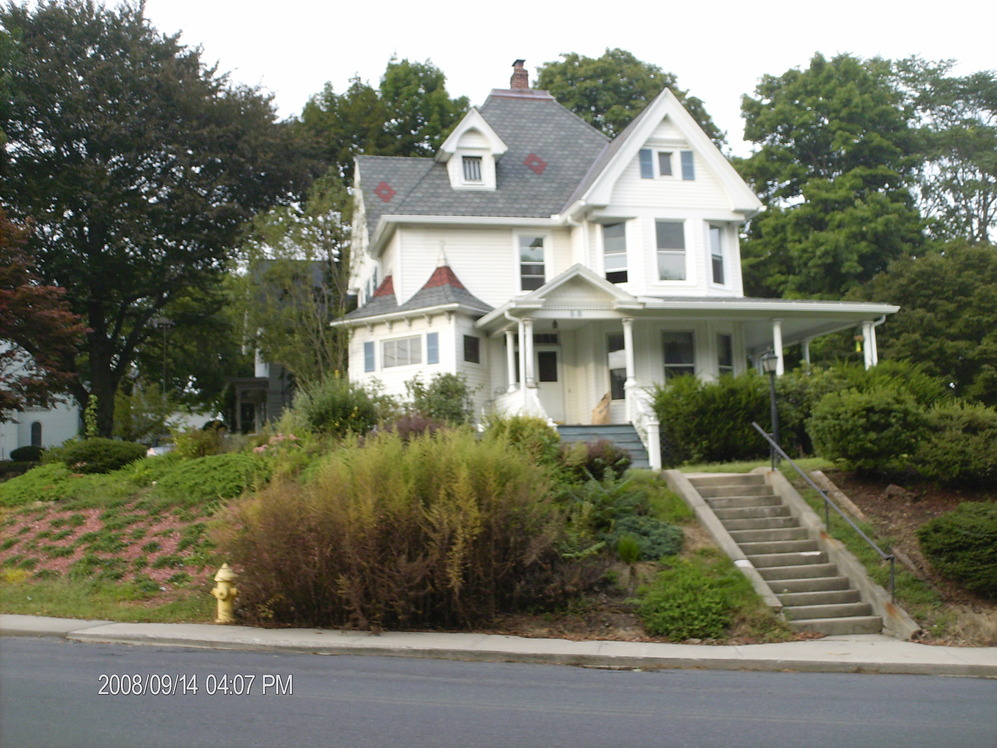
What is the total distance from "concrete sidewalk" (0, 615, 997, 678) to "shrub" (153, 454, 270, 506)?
191 inches

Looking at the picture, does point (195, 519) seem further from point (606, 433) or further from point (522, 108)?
point (522, 108)

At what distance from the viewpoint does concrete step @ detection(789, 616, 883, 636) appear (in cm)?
1182

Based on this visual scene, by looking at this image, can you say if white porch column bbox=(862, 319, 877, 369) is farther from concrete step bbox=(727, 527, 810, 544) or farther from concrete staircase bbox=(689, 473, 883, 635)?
concrete step bbox=(727, 527, 810, 544)

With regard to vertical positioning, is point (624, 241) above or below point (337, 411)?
above

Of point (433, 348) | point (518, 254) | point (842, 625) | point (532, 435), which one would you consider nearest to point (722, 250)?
point (518, 254)

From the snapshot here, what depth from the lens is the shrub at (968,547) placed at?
11.7 metres

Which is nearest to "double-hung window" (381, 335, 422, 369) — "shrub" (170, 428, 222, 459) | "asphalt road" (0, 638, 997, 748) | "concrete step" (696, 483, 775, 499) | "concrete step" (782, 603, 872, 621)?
"shrub" (170, 428, 222, 459)

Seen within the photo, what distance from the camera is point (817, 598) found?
12508 mm

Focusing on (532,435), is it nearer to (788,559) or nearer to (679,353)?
(788,559)

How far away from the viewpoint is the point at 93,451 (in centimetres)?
1941

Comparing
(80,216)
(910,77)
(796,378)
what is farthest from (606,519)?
(910,77)

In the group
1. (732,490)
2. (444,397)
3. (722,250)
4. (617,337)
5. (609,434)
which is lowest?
(732,490)

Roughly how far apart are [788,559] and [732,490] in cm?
226

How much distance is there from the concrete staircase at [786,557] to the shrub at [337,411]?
21.3ft
